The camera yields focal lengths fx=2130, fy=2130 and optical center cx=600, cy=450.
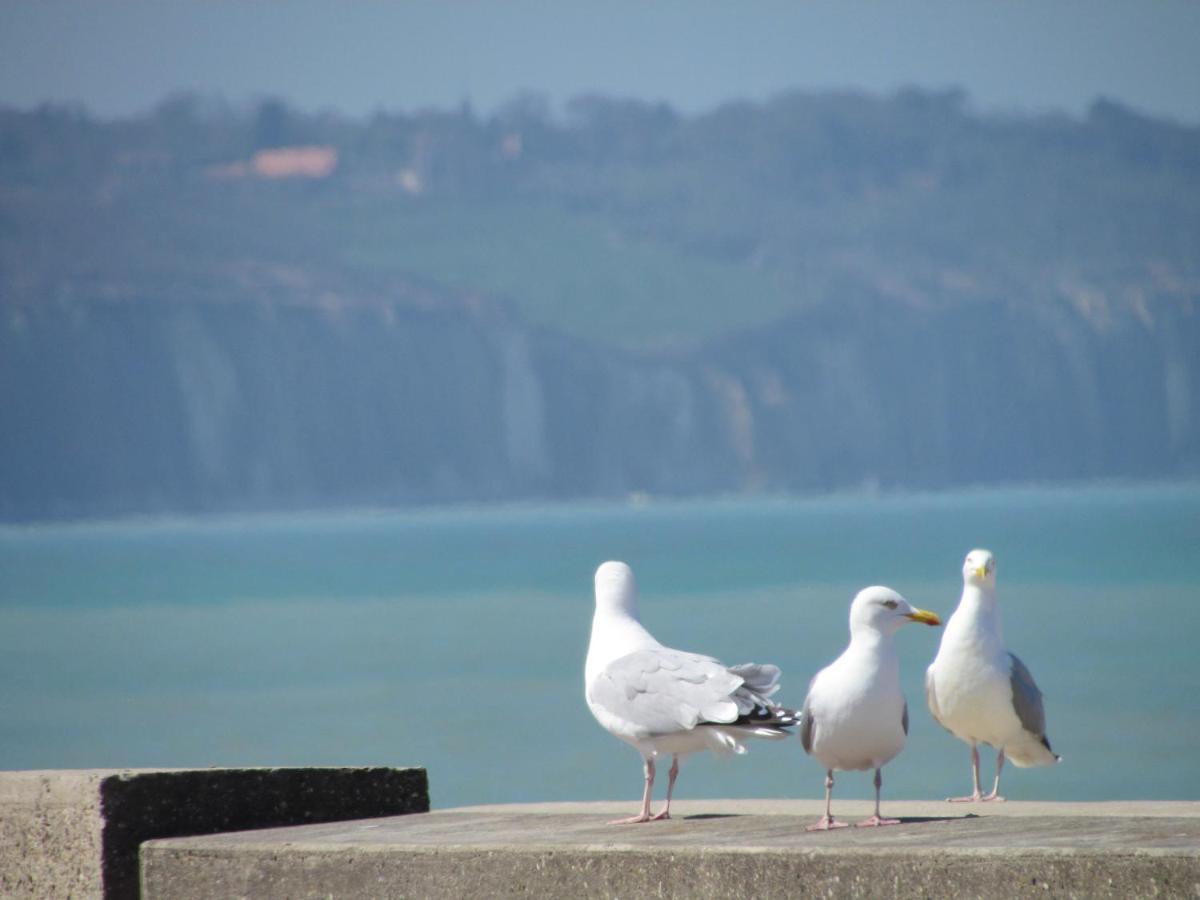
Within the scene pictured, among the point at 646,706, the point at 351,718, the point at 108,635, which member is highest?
the point at 108,635

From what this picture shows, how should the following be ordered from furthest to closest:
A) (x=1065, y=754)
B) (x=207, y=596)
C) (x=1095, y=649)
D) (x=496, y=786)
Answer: (x=207, y=596)
(x=1095, y=649)
(x=1065, y=754)
(x=496, y=786)

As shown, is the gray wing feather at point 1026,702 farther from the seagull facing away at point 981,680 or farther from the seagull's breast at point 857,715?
the seagull's breast at point 857,715

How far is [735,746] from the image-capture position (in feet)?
22.5

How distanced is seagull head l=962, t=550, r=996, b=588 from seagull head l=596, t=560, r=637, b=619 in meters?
1.33

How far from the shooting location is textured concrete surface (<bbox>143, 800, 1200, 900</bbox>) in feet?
18.7

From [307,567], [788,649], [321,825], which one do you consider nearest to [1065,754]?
[788,649]

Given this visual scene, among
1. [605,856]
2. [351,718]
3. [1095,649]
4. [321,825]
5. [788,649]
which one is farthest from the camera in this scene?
[1095,649]

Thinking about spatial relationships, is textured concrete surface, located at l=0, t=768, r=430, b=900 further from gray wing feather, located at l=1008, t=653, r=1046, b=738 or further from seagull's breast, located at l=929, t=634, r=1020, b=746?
gray wing feather, located at l=1008, t=653, r=1046, b=738

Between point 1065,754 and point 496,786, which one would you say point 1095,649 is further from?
→ point 496,786

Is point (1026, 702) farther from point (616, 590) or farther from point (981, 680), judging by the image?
point (616, 590)

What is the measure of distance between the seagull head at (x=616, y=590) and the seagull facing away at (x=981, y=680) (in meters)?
1.24

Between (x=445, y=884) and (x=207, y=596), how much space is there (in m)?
101

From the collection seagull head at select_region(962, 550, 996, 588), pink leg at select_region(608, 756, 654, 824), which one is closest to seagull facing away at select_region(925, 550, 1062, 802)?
seagull head at select_region(962, 550, 996, 588)

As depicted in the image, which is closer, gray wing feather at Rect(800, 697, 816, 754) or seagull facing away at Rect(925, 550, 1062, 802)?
gray wing feather at Rect(800, 697, 816, 754)
